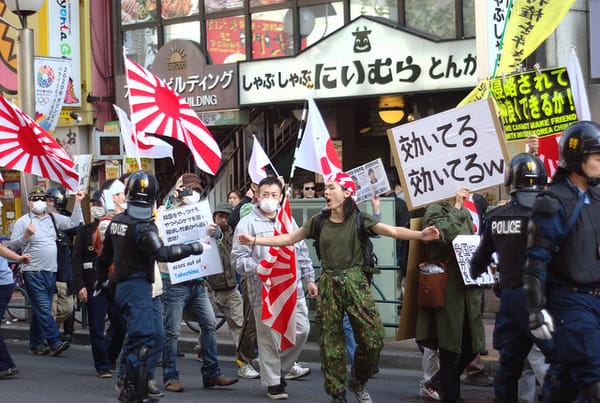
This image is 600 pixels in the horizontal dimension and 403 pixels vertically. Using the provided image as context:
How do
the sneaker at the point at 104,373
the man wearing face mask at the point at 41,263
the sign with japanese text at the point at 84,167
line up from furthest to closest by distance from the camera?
the sign with japanese text at the point at 84,167 < the man wearing face mask at the point at 41,263 < the sneaker at the point at 104,373

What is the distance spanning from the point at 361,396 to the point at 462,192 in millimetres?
1754

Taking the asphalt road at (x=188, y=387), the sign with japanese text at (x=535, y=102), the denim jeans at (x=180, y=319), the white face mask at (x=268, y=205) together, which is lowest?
the asphalt road at (x=188, y=387)

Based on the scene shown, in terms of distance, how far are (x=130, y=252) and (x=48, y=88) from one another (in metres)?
11.0

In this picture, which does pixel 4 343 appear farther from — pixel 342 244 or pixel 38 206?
pixel 342 244

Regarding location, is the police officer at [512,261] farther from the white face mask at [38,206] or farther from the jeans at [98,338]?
the white face mask at [38,206]

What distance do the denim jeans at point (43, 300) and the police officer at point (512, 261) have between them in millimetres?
6033

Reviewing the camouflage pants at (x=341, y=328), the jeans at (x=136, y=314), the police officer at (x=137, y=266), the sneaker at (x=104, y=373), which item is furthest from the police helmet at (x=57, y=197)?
the camouflage pants at (x=341, y=328)

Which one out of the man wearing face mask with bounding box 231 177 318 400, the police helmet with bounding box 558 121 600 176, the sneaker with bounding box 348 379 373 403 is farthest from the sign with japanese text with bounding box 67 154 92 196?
the police helmet with bounding box 558 121 600 176

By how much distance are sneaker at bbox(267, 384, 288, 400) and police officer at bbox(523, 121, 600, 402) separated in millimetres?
3532

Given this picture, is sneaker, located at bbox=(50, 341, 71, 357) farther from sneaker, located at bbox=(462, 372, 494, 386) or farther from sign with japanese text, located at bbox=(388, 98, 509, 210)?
sign with japanese text, located at bbox=(388, 98, 509, 210)

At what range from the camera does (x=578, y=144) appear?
5.97m

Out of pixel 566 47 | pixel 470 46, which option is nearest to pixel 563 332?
pixel 566 47

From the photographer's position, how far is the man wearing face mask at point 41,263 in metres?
11.6

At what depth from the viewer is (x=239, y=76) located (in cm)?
1942
